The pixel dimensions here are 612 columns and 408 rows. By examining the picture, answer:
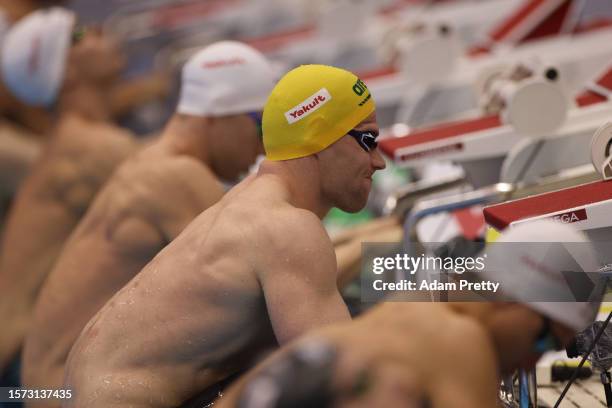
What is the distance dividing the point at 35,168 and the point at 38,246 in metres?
0.32

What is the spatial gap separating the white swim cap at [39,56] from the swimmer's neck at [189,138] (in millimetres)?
1136

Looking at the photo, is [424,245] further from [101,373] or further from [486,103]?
[486,103]

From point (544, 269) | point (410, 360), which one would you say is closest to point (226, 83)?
point (544, 269)

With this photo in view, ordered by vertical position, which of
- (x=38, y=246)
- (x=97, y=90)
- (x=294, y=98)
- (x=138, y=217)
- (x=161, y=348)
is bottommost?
(x=38, y=246)

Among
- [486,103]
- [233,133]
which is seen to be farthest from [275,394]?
[486,103]

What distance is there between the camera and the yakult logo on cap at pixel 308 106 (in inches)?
108

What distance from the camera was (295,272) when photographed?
245 cm

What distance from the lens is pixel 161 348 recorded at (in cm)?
260

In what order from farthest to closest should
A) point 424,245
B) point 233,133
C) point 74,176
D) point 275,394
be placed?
point 74,176 < point 233,133 < point 424,245 < point 275,394

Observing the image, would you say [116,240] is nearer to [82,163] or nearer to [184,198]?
[184,198]

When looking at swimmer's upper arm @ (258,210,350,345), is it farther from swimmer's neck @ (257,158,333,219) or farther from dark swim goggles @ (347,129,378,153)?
dark swim goggles @ (347,129,378,153)

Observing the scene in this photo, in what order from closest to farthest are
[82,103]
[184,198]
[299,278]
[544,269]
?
[544,269] → [299,278] → [184,198] → [82,103]

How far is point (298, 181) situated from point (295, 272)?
0.34m

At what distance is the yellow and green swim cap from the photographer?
2730 millimetres
